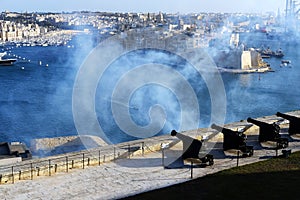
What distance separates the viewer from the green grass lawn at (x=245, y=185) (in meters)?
5.78

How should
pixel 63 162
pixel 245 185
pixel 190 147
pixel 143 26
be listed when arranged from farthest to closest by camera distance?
1. pixel 143 26
2. pixel 190 147
3. pixel 63 162
4. pixel 245 185

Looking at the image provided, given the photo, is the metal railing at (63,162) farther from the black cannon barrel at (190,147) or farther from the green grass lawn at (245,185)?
the green grass lawn at (245,185)

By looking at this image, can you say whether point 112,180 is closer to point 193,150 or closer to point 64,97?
point 193,150

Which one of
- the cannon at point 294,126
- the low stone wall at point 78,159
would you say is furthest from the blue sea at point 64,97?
the cannon at point 294,126

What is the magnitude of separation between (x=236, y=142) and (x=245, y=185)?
1406 mm

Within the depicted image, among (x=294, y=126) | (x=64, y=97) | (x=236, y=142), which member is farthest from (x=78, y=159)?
(x=64, y=97)

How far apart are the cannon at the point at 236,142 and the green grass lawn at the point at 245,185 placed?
0.42 metres

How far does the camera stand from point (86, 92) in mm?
25078

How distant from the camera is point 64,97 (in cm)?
2452

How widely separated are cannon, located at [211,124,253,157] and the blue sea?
7401mm

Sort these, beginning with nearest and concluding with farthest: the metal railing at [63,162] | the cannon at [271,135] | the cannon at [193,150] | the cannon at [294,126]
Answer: the metal railing at [63,162] → the cannon at [193,150] → the cannon at [271,135] → the cannon at [294,126]

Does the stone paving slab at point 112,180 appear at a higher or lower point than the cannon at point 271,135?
lower

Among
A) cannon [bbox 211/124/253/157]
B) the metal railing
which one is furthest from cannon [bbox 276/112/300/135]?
the metal railing

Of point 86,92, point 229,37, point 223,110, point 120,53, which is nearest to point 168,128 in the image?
point 223,110
